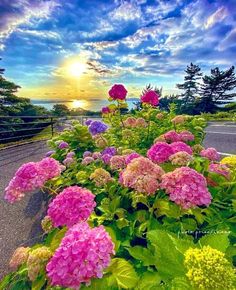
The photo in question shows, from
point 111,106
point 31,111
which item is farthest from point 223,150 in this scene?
point 31,111

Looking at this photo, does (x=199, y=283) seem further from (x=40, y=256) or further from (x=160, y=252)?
(x=40, y=256)

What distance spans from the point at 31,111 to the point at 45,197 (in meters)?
18.5

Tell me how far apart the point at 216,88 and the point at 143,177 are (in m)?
43.2

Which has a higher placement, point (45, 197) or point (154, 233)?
point (154, 233)

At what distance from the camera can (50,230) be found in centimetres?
165

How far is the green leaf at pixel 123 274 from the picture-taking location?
106 centimetres

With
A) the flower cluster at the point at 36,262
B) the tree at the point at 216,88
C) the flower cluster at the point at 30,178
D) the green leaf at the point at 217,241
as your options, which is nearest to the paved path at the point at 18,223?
the flower cluster at the point at 30,178

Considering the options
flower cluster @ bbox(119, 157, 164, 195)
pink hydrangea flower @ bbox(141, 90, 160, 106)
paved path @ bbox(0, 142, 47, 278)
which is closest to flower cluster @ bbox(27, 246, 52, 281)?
flower cluster @ bbox(119, 157, 164, 195)

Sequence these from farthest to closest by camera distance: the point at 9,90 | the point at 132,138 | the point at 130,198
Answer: the point at 9,90
the point at 132,138
the point at 130,198

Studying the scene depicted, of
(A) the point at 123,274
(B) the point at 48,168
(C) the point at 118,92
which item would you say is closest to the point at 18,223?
(B) the point at 48,168

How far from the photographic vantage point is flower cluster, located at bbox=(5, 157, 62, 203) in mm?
1789

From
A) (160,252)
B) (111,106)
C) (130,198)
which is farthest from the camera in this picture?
(111,106)

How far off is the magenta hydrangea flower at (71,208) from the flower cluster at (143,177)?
23 cm

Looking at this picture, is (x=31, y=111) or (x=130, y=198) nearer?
(x=130, y=198)
